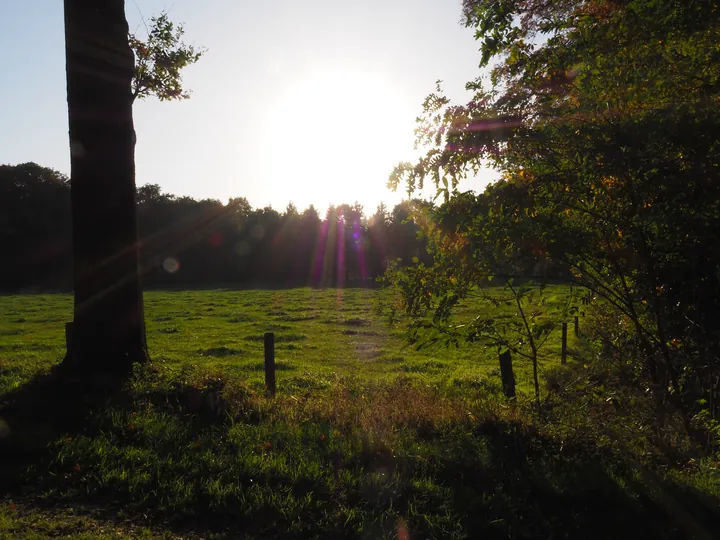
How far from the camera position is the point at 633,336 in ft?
21.4

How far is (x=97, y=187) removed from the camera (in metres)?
7.27

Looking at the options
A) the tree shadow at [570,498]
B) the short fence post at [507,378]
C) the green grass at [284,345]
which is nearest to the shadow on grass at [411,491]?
the tree shadow at [570,498]

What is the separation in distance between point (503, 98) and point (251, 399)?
5113mm

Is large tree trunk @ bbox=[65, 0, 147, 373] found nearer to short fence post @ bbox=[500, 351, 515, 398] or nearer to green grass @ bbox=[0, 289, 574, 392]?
green grass @ bbox=[0, 289, 574, 392]

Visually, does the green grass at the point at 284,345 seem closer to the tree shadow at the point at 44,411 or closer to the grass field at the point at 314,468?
the tree shadow at the point at 44,411

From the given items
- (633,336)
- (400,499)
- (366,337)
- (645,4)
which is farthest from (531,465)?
(366,337)

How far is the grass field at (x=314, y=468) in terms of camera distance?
391cm

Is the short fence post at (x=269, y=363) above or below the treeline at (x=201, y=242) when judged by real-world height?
below

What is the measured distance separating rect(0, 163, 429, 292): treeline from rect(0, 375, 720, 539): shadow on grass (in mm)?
54231

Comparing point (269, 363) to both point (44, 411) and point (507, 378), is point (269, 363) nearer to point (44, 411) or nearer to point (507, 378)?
point (44, 411)

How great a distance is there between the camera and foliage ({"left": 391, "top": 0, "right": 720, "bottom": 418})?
4.48m

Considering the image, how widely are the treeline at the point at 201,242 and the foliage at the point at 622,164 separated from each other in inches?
2090

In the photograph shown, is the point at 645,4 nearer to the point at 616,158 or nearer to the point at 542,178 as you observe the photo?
the point at 616,158

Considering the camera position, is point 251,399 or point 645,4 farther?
point 251,399
